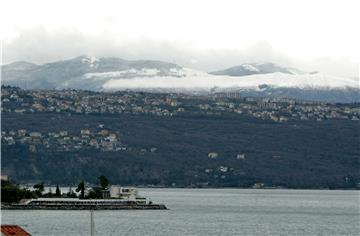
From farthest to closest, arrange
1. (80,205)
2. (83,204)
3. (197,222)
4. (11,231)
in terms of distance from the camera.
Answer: (83,204) → (80,205) → (197,222) → (11,231)

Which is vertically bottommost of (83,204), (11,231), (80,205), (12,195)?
(83,204)

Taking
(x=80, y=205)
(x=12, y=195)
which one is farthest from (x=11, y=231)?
(x=12, y=195)

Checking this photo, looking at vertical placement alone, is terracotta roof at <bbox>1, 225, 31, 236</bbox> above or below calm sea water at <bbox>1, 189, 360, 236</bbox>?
above

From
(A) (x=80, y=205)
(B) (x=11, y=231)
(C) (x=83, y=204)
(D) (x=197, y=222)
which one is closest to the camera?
(B) (x=11, y=231)

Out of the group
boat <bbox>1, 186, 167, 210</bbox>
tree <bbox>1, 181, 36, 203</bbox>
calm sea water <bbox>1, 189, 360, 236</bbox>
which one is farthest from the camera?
boat <bbox>1, 186, 167, 210</bbox>

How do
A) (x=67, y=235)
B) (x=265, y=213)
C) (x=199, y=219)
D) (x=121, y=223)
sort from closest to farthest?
1. (x=67, y=235)
2. (x=121, y=223)
3. (x=199, y=219)
4. (x=265, y=213)

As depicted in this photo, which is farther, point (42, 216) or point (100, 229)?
point (42, 216)

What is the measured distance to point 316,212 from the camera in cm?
18325

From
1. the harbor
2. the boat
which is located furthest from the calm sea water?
the boat

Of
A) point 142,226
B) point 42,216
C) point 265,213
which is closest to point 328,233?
point 142,226

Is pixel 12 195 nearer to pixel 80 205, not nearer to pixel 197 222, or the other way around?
pixel 80 205

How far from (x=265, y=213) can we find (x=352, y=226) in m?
36.2

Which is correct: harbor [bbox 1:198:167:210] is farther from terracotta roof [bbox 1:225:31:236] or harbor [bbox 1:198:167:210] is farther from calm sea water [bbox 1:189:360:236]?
terracotta roof [bbox 1:225:31:236]

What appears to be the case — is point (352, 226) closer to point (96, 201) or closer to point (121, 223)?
point (121, 223)
